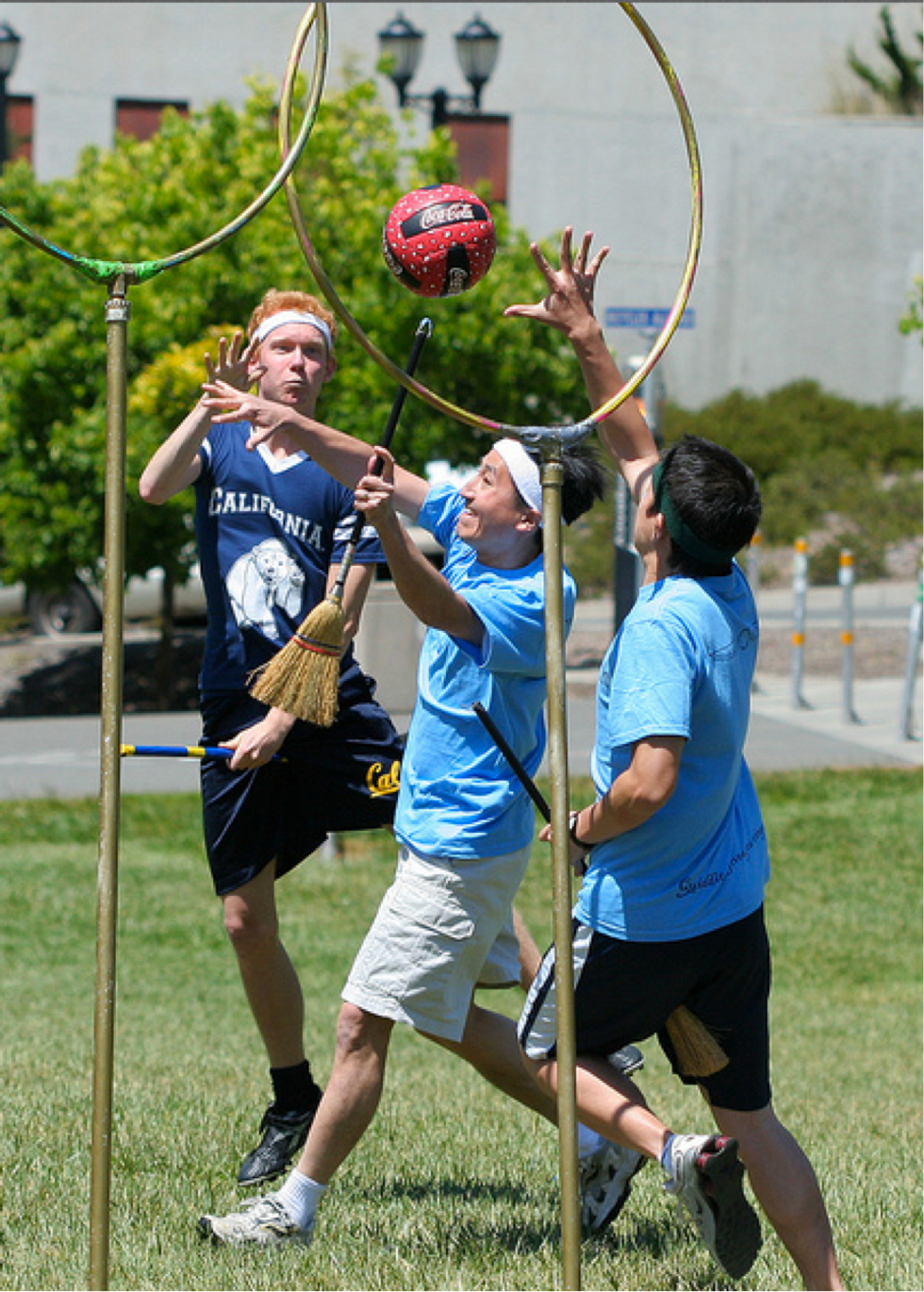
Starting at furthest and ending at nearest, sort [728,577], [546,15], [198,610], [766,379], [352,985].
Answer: [766,379] < [546,15] < [198,610] < [352,985] < [728,577]

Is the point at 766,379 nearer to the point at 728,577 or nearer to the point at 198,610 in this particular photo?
the point at 198,610

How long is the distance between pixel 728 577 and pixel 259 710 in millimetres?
1531

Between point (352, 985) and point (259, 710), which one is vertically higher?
point (259, 710)

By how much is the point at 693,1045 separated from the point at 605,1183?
2.24ft

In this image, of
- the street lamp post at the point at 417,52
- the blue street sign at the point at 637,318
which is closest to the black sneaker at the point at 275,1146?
the blue street sign at the point at 637,318

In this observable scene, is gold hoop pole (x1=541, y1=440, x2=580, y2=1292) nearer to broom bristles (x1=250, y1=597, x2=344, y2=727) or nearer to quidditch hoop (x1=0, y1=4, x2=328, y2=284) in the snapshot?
quidditch hoop (x1=0, y1=4, x2=328, y2=284)

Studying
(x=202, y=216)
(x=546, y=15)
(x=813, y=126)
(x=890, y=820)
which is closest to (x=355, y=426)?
(x=202, y=216)

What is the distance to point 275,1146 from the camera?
4.58 m

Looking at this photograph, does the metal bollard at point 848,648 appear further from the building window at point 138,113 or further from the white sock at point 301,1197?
the building window at point 138,113

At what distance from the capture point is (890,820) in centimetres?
1160

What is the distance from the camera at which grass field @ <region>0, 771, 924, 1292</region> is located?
3.82 m

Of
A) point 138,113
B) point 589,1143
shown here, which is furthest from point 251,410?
point 138,113

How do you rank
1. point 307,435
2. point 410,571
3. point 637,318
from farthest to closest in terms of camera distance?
1. point 637,318
2. point 307,435
3. point 410,571

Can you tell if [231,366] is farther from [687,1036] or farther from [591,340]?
[687,1036]
